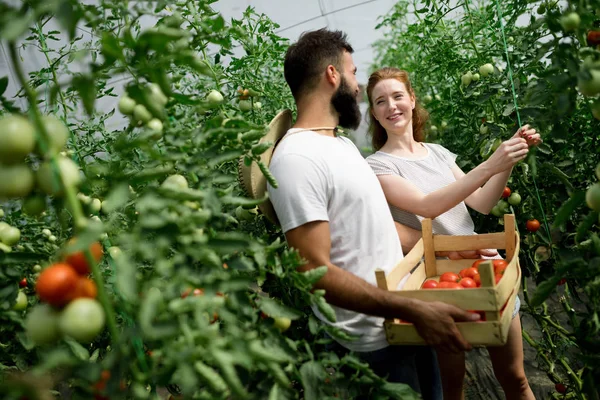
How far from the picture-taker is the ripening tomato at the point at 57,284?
68 centimetres

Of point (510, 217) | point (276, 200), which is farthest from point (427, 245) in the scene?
point (276, 200)

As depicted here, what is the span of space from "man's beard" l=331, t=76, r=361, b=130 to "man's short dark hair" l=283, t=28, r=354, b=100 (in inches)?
2.8

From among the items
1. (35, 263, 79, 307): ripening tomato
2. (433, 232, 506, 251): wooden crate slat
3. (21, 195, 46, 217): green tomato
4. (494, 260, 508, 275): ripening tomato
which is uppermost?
(21, 195, 46, 217): green tomato

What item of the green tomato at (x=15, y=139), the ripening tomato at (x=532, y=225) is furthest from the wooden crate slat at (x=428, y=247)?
the green tomato at (x=15, y=139)

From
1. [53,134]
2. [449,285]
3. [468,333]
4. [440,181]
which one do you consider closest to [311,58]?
[440,181]

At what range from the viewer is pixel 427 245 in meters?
1.73

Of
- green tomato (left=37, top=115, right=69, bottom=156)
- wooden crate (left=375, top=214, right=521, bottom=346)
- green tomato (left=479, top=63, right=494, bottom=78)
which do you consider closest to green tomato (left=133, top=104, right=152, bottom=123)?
green tomato (left=37, top=115, right=69, bottom=156)

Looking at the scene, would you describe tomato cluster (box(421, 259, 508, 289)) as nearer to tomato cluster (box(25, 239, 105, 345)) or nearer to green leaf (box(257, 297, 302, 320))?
green leaf (box(257, 297, 302, 320))

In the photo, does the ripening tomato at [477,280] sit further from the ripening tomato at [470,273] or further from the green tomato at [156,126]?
the green tomato at [156,126]

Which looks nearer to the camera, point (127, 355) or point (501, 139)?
point (127, 355)

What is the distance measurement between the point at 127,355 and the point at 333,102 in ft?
3.75

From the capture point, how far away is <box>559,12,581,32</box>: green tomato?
0.96 meters

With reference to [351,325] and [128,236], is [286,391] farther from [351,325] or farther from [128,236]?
[351,325]

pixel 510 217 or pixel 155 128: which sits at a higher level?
pixel 155 128
